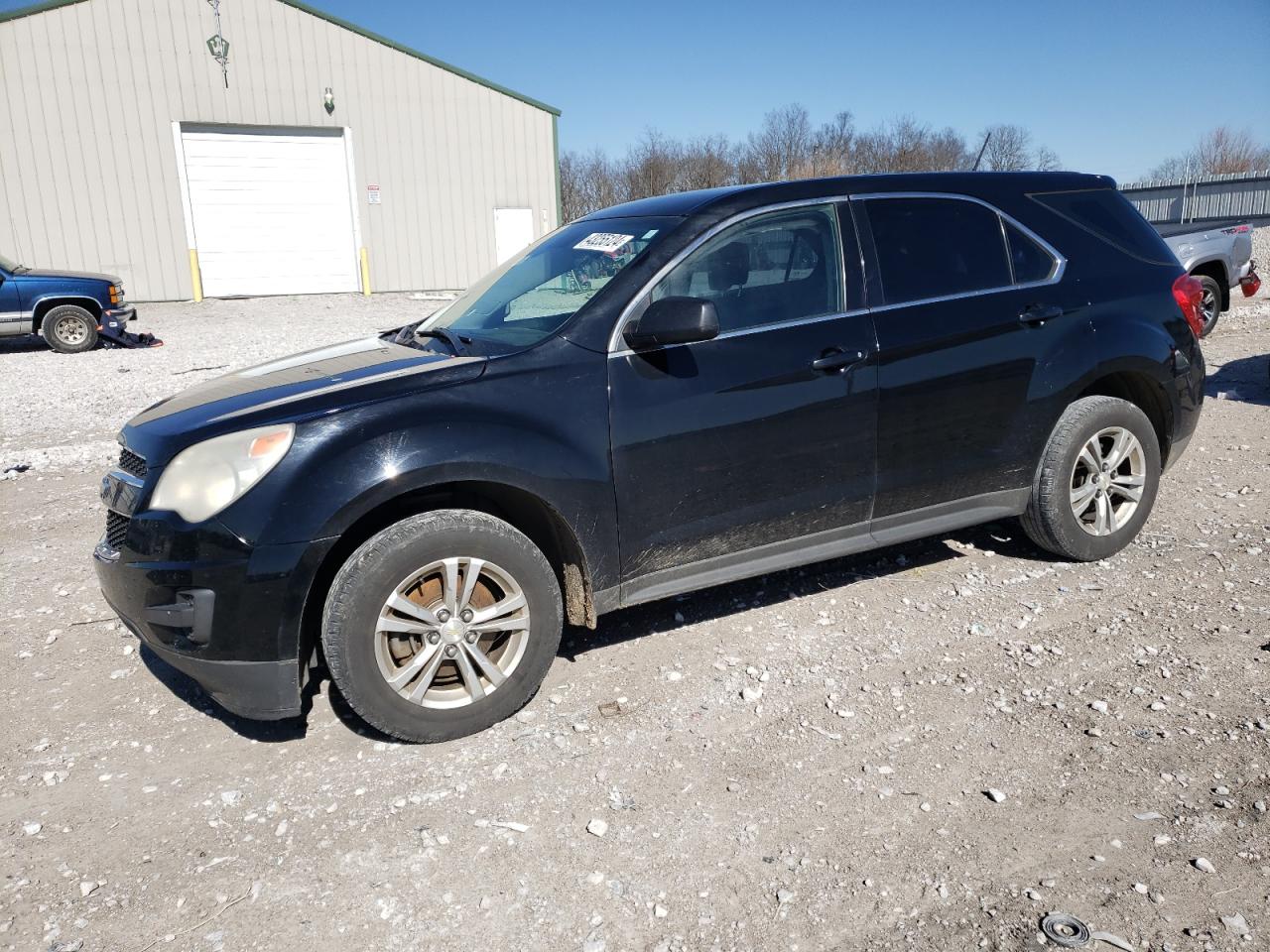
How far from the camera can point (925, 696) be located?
3705 millimetres

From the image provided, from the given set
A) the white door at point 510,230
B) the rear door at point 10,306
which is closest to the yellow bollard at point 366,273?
the white door at point 510,230

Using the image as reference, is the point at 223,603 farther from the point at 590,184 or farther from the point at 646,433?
the point at 590,184

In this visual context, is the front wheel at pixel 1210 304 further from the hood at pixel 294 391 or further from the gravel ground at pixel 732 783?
the hood at pixel 294 391

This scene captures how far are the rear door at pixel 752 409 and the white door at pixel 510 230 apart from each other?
2097cm

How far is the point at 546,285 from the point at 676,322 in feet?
2.85

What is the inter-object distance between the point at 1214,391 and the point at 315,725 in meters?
8.72

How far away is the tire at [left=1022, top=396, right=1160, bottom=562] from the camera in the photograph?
183 inches

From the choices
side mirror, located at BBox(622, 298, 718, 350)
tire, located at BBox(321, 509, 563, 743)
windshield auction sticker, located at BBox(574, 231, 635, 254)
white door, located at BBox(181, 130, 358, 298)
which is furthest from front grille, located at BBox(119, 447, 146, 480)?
white door, located at BBox(181, 130, 358, 298)

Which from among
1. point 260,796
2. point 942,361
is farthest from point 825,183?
point 260,796

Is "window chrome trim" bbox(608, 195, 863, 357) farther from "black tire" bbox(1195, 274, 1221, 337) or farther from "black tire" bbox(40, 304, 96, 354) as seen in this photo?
"black tire" bbox(40, 304, 96, 354)

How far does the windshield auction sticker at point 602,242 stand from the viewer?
4.03m

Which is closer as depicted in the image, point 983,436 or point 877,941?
point 877,941

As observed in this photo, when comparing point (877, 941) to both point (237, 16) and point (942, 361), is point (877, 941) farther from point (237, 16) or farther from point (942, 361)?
point (237, 16)

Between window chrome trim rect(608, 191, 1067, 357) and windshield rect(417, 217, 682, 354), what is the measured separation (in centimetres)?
14
